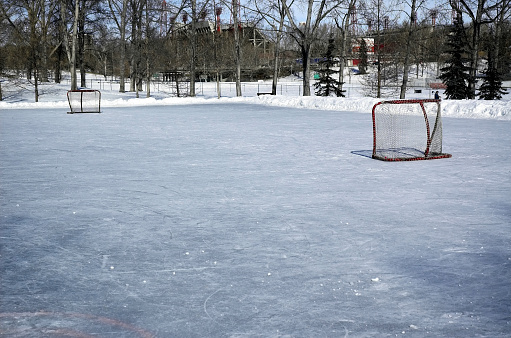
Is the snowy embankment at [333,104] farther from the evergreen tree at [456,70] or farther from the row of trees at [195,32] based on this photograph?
the evergreen tree at [456,70]

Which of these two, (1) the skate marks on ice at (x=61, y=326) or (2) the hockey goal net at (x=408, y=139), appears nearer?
(1) the skate marks on ice at (x=61, y=326)

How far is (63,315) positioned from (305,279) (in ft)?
5.37

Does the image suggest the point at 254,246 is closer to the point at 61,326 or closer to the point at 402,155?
the point at 61,326

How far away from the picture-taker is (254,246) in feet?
14.8

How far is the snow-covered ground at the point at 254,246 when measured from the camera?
3121 millimetres

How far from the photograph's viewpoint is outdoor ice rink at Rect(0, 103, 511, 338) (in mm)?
3113

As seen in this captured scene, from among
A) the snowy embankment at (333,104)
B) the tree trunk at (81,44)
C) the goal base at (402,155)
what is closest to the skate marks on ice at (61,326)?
the goal base at (402,155)

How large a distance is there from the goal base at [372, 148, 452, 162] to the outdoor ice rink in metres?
0.36

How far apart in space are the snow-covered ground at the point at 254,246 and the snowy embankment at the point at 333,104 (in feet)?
31.1

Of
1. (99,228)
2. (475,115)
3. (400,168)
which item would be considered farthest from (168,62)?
(99,228)

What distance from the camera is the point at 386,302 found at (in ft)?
10.9

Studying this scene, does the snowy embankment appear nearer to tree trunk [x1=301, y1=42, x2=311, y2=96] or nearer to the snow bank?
the snow bank

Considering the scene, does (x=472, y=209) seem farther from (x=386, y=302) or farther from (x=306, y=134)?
(x=306, y=134)

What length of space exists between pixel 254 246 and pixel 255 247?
0.11 feet
